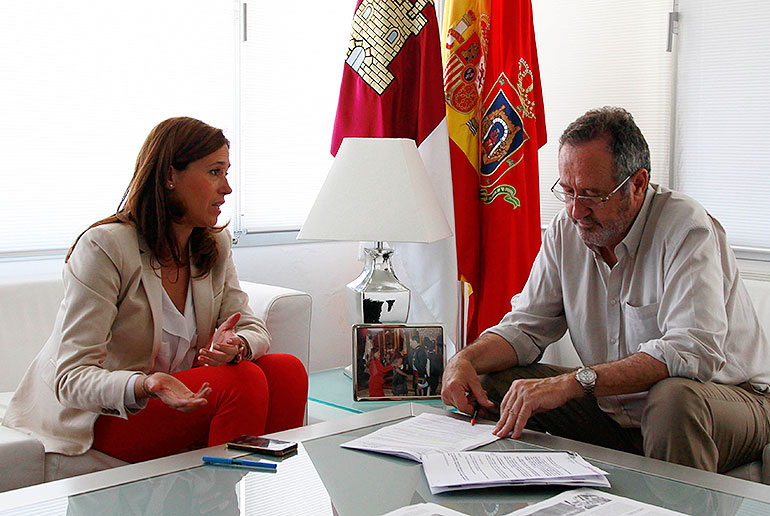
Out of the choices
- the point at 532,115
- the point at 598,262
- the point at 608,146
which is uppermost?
the point at 532,115

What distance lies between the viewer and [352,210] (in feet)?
7.24

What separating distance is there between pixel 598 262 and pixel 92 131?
5.49ft

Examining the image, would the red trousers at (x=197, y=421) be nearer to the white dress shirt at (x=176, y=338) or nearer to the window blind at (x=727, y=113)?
the white dress shirt at (x=176, y=338)

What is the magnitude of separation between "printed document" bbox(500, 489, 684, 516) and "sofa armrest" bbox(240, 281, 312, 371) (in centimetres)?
121

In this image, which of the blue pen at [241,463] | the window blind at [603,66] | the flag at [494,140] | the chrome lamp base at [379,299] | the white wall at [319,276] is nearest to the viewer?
the blue pen at [241,463]

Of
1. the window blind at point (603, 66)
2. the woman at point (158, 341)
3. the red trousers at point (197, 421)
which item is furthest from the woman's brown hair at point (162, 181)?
the window blind at point (603, 66)

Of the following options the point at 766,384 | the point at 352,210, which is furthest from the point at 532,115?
the point at 766,384

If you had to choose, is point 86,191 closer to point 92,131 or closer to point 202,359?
point 92,131

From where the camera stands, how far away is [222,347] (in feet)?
5.66

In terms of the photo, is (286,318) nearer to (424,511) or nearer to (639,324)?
(639,324)

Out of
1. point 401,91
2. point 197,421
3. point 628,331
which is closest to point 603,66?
point 401,91

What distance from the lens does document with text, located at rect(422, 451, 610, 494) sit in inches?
45.9

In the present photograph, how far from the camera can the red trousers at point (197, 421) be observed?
167 centimetres

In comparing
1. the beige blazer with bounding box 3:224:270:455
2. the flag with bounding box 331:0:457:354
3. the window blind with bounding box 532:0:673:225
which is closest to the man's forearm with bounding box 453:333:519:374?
the beige blazer with bounding box 3:224:270:455
